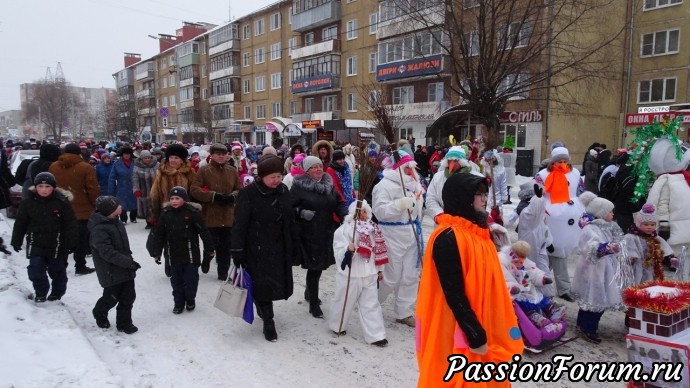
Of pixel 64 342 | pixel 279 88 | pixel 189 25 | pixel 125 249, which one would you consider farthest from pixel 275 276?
pixel 189 25

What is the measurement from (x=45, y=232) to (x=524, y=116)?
24300 millimetres

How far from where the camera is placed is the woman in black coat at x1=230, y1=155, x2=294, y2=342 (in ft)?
14.5

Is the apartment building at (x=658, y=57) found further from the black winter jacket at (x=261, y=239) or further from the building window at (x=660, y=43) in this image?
the black winter jacket at (x=261, y=239)

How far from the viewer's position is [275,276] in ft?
14.7

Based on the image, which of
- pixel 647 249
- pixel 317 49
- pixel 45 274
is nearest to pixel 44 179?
pixel 45 274

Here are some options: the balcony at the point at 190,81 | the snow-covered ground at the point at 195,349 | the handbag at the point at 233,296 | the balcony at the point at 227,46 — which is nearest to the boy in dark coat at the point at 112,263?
the snow-covered ground at the point at 195,349

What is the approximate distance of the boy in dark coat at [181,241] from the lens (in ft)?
17.0

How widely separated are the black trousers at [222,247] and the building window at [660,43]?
30.2 m

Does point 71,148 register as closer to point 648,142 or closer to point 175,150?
point 175,150

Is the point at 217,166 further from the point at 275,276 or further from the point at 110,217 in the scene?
the point at 275,276

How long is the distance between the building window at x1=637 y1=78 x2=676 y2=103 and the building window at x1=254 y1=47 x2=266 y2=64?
32.4 metres

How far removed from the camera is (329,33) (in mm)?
38031

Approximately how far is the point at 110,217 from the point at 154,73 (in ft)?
240

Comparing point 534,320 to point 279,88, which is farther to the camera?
point 279,88
